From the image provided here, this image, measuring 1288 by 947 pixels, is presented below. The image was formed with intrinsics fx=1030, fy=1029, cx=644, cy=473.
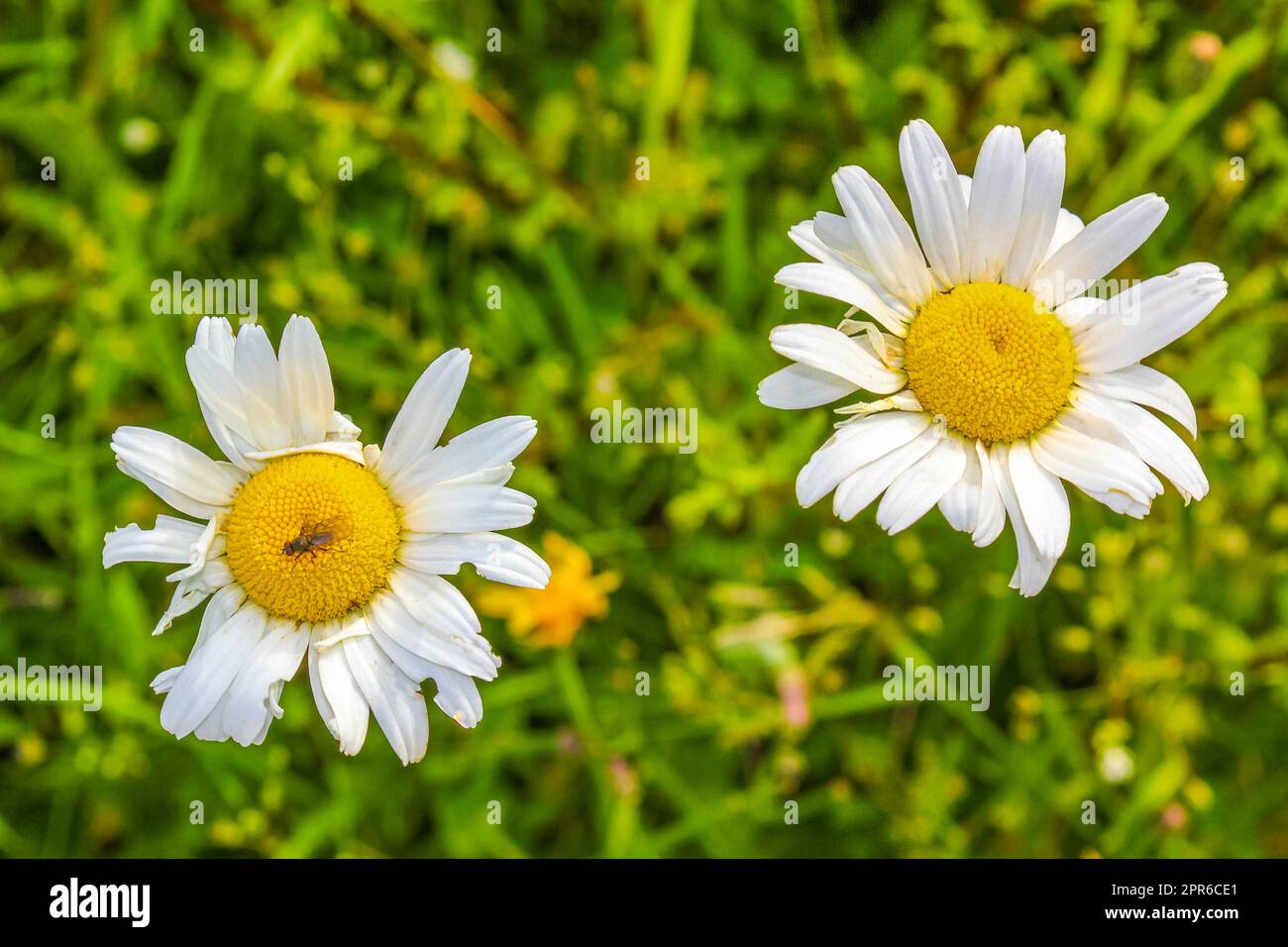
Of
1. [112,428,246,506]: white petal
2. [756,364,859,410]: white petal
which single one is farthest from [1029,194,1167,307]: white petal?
[112,428,246,506]: white petal

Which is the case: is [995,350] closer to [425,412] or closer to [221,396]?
[425,412]

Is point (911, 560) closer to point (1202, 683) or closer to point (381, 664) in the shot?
point (1202, 683)

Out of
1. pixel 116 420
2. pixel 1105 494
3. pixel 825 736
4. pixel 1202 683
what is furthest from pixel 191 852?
pixel 1202 683

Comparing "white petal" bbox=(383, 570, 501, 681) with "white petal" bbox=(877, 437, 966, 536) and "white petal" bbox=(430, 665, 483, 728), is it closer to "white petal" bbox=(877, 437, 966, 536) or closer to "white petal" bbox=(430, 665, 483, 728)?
"white petal" bbox=(430, 665, 483, 728)

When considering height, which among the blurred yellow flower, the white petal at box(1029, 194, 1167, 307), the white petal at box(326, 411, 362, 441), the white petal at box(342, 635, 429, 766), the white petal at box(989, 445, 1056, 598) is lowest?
the white petal at box(342, 635, 429, 766)

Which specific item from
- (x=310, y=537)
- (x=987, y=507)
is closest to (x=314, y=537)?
(x=310, y=537)

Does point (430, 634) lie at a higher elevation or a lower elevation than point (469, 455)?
lower
